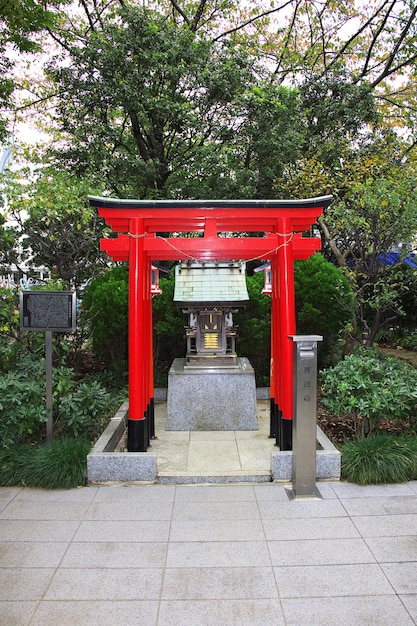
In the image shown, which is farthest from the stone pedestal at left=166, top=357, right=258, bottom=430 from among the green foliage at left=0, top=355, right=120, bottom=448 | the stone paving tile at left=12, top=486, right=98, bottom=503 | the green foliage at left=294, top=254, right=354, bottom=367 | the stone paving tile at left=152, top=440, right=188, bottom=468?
the green foliage at left=294, top=254, right=354, bottom=367

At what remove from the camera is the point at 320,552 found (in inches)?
150

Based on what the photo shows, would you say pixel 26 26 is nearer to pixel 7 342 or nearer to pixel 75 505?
pixel 7 342

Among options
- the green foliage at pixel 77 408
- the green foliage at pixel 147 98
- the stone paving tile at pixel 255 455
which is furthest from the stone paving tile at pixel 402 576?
the green foliage at pixel 147 98

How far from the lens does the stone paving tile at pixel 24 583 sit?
3264 millimetres

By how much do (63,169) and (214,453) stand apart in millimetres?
8747

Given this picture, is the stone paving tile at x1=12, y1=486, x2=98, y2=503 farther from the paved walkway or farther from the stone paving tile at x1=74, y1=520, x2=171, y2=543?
the stone paving tile at x1=74, y1=520, x2=171, y2=543

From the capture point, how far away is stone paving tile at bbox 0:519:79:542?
4070 mm

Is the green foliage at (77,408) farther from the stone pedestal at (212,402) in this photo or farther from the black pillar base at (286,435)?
the black pillar base at (286,435)

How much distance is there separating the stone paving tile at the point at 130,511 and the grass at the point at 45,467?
0.59 meters

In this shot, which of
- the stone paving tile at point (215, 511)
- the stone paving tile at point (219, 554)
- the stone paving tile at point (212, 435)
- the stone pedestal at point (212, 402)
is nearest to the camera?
the stone paving tile at point (219, 554)

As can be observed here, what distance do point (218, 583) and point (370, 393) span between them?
130 inches

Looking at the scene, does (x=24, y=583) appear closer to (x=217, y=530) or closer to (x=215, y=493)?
(x=217, y=530)

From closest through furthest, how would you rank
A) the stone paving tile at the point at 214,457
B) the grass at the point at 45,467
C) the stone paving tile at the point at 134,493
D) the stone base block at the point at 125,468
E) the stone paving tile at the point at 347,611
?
1. the stone paving tile at the point at 347,611
2. the stone paving tile at the point at 134,493
3. the grass at the point at 45,467
4. the stone base block at the point at 125,468
5. the stone paving tile at the point at 214,457

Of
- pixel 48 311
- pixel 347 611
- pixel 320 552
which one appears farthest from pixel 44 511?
pixel 347 611
